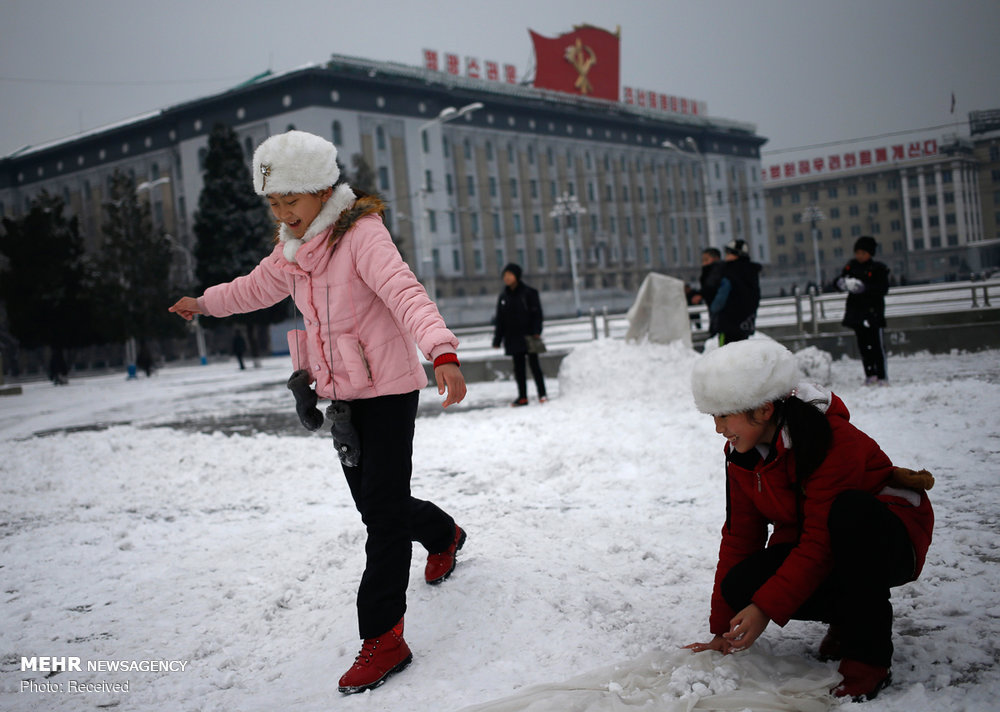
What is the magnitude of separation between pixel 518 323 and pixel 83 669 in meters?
7.68

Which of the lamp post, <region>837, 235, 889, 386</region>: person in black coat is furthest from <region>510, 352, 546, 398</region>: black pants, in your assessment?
the lamp post

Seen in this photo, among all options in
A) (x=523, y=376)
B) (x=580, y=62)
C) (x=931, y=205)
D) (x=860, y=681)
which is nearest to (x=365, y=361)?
(x=860, y=681)

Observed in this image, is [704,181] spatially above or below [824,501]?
above

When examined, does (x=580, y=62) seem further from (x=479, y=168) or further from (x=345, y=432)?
(x=345, y=432)

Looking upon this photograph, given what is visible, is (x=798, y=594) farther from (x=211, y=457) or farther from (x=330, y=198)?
(x=211, y=457)

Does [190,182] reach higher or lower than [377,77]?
lower

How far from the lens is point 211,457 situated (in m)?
7.33

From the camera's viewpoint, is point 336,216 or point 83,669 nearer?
point 336,216

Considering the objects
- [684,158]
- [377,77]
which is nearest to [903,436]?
[377,77]

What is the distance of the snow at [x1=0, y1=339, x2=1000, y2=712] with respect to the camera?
272 cm

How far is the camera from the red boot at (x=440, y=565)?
3.61 m

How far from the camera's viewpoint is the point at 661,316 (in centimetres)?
1120

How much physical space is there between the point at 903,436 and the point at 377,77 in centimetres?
5943

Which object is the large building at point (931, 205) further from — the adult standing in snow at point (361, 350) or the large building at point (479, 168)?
the large building at point (479, 168)
